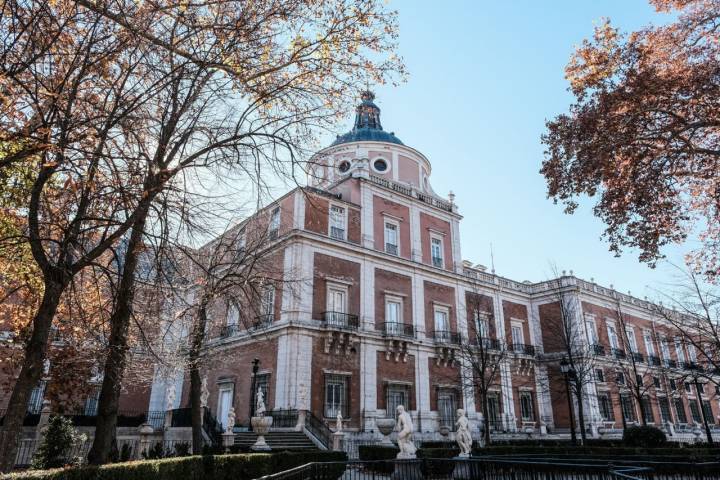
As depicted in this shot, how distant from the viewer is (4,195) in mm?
9422

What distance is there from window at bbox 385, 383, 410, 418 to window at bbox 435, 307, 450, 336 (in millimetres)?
4395

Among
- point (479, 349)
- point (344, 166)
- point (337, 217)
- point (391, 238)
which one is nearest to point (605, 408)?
point (479, 349)

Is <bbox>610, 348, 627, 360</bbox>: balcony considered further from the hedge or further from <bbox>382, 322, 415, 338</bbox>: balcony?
the hedge

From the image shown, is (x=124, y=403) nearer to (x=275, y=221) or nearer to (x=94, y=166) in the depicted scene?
(x=275, y=221)

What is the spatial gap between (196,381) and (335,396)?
8.60 meters

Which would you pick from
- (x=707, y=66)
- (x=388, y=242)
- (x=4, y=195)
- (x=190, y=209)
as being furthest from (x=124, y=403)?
(x=707, y=66)

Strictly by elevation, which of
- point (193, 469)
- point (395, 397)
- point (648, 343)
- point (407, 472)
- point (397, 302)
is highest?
point (648, 343)

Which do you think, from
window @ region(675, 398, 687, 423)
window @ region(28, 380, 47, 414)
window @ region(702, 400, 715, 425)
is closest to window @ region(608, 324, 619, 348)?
window @ region(675, 398, 687, 423)

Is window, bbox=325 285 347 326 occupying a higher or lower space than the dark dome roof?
lower

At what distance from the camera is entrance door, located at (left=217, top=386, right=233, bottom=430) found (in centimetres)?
2473

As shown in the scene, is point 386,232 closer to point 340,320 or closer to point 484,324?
point 340,320

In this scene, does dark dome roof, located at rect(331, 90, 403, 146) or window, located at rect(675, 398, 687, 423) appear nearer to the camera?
dark dome roof, located at rect(331, 90, 403, 146)

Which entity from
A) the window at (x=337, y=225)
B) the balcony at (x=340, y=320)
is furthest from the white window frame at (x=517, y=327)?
the window at (x=337, y=225)

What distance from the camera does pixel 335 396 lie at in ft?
74.6
